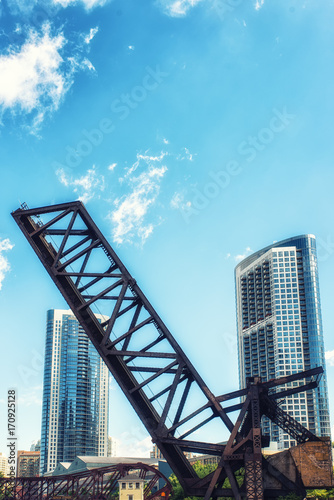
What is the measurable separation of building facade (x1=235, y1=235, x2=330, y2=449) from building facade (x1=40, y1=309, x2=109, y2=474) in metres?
49.1

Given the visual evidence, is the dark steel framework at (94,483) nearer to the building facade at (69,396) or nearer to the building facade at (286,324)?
the building facade at (286,324)

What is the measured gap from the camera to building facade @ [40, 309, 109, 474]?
171 meters

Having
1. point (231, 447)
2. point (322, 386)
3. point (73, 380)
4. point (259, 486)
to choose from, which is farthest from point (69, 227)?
point (73, 380)

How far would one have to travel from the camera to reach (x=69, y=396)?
571 ft

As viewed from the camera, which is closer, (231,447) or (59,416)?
(231,447)

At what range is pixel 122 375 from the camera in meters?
25.2

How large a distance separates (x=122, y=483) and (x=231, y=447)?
24.8 meters

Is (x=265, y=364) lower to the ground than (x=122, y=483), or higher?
higher

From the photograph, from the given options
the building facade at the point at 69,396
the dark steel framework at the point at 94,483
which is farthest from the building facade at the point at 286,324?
the dark steel framework at the point at 94,483

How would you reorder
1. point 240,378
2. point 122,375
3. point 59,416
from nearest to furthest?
point 122,375 < point 240,378 < point 59,416

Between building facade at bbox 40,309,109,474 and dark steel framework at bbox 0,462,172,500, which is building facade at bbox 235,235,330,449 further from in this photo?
dark steel framework at bbox 0,462,172,500

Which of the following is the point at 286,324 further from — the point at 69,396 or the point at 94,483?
the point at 94,483

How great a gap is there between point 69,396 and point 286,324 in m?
70.6

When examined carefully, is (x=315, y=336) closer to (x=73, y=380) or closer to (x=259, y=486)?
(x=73, y=380)
